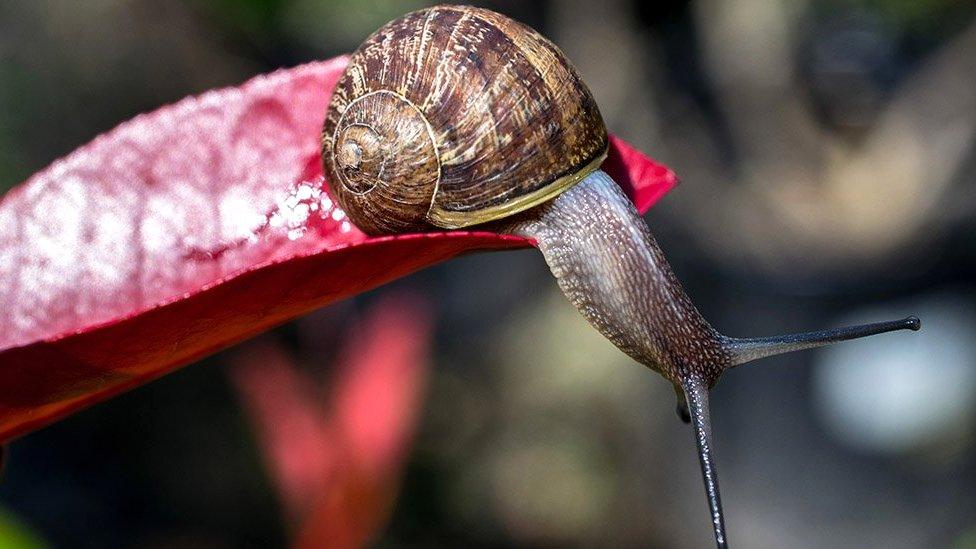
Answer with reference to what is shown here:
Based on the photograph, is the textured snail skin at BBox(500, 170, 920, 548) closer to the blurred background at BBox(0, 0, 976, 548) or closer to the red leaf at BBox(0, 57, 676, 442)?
the red leaf at BBox(0, 57, 676, 442)

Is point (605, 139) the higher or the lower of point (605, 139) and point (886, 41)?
the higher

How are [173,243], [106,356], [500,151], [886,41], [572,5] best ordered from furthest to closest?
[886,41] → [572,5] → [500,151] → [173,243] → [106,356]

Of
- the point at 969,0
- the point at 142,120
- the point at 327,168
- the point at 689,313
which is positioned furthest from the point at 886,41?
the point at 142,120

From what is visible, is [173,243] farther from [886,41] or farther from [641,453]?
[886,41]

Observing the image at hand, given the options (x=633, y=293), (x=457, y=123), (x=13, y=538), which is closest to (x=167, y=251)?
(x=13, y=538)

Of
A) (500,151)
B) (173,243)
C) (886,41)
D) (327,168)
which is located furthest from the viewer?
(886,41)
